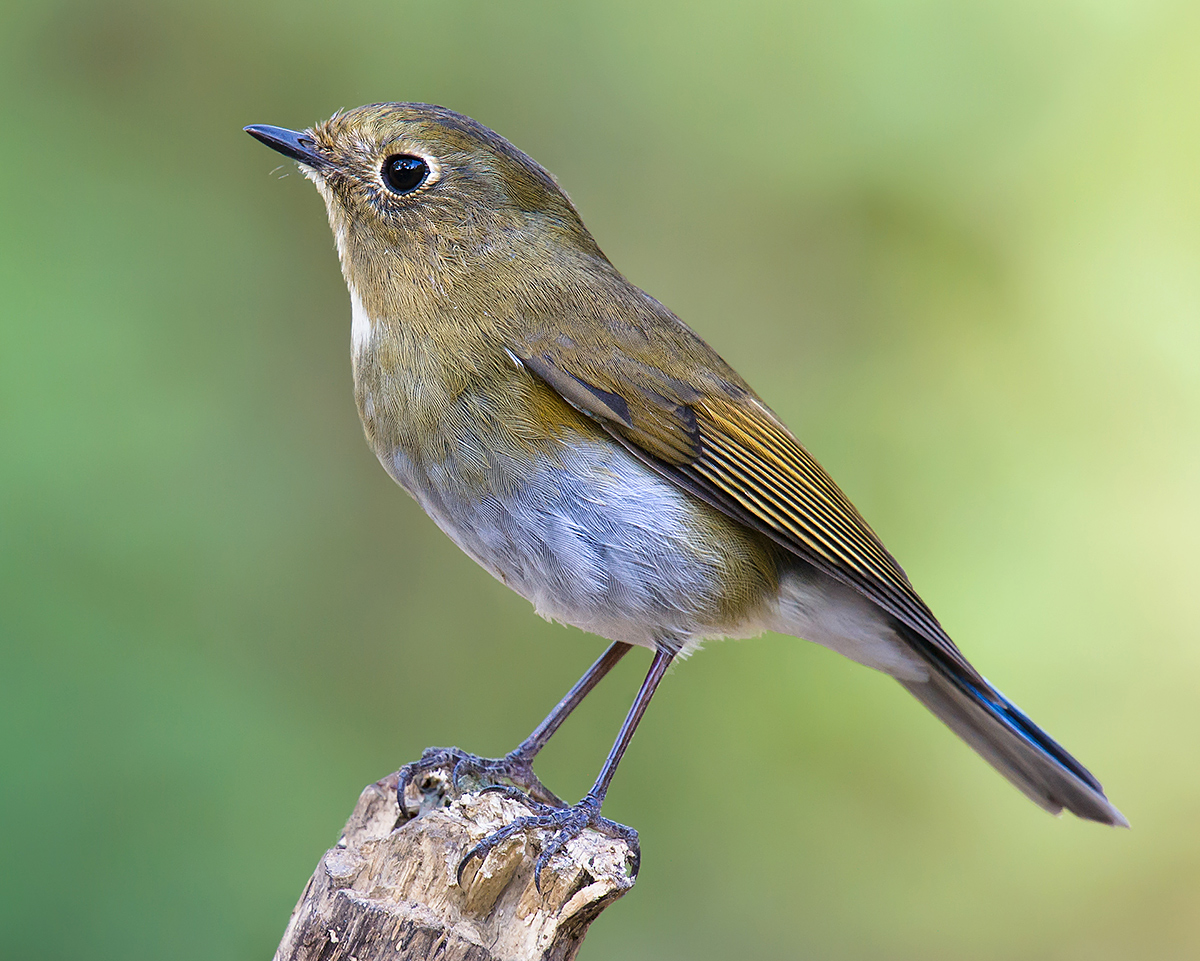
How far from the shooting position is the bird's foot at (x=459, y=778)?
3287mm

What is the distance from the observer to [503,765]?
11.7ft

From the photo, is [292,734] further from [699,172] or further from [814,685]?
[699,172]

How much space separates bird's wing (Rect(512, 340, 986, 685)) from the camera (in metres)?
3.15

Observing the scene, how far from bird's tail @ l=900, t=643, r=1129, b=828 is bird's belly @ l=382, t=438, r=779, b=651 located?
86 centimetres

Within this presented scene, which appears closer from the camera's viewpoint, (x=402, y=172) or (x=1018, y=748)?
(x=402, y=172)

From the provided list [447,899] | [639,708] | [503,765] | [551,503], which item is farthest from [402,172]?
[447,899]

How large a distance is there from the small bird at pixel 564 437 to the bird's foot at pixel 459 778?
0.01 metres

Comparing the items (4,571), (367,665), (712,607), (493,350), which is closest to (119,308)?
(4,571)

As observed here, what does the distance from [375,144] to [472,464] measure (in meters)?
0.96

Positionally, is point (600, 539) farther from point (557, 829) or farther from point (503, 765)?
point (503, 765)

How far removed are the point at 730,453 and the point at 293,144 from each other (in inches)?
56.6

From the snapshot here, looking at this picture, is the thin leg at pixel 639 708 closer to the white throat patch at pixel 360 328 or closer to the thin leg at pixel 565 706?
the thin leg at pixel 565 706

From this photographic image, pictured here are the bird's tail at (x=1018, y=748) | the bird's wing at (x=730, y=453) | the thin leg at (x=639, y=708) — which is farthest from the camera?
the bird's tail at (x=1018, y=748)

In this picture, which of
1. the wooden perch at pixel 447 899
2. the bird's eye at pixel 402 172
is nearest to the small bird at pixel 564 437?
the bird's eye at pixel 402 172
